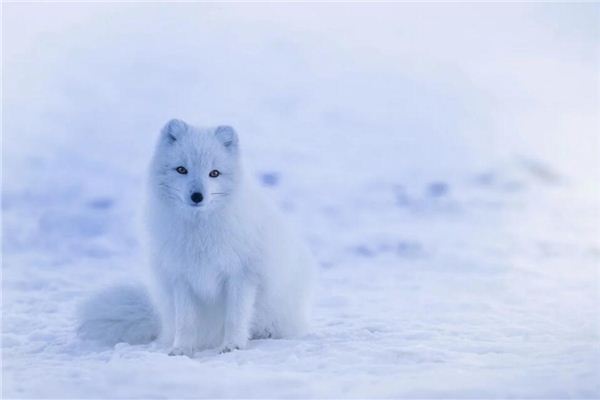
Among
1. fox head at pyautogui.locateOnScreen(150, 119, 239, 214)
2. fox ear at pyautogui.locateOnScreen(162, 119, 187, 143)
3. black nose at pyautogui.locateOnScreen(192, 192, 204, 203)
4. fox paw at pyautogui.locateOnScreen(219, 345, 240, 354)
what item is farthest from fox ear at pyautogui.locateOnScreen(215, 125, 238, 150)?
fox paw at pyautogui.locateOnScreen(219, 345, 240, 354)

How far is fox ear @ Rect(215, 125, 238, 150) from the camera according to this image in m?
3.91

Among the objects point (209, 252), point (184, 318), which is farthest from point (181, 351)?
point (209, 252)

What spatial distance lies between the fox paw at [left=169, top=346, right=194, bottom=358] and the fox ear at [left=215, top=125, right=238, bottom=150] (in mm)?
1028

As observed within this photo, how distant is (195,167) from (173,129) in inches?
10.2

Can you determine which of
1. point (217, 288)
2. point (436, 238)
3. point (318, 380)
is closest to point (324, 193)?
point (436, 238)

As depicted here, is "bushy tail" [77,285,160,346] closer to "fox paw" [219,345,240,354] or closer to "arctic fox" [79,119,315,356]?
"arctic fox" [79,119,315,356]

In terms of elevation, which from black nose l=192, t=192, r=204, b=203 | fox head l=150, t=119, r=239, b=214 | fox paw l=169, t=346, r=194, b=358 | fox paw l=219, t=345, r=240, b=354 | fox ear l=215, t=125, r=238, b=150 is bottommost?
fox paw l=169, t=346, r=194, b=358

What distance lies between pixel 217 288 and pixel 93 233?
5.41m

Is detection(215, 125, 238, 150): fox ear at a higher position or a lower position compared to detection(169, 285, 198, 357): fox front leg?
higher

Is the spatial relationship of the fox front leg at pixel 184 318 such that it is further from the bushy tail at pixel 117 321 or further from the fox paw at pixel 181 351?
the bushy tail at pixel 117 321

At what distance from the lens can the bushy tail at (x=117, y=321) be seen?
14.0ft

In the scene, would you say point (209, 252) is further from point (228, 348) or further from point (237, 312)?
point (228, 348)

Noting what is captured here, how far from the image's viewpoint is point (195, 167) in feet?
12.3

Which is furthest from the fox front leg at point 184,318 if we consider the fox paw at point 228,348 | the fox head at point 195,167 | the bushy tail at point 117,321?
the fox head at point 195,167
